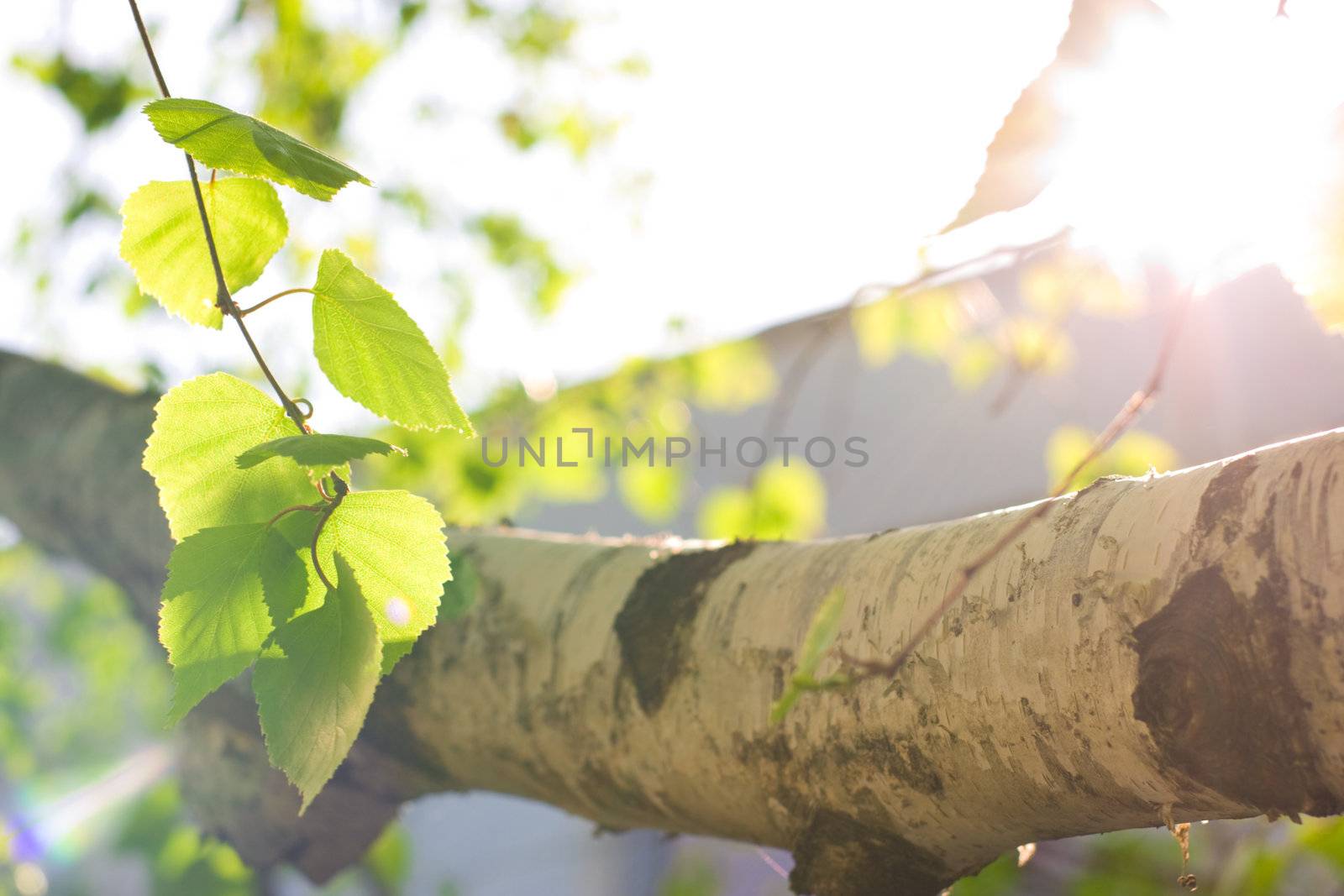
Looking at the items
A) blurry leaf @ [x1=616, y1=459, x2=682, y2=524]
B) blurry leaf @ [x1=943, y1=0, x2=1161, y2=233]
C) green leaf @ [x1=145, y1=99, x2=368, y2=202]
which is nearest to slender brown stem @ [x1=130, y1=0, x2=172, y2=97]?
green leaf @ [x1=145, y1=99, x2=368, y2=202]

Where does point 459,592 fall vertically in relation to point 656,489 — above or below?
above

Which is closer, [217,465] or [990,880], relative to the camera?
[217,465]

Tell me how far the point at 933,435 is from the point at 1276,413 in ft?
4.09

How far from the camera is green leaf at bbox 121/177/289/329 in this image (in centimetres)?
37

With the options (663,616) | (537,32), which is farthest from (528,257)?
(663,616)

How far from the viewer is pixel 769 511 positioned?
3.88 ft

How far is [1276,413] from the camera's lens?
301 centimetres

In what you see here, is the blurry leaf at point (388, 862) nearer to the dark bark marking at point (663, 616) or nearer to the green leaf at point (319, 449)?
the dark bark marking at point (663, 616)

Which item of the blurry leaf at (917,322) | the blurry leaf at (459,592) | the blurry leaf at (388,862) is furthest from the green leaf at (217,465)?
the blurry leaf at (388,862)

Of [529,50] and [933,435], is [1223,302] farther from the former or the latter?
[529,50]

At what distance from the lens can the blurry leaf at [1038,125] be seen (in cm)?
28

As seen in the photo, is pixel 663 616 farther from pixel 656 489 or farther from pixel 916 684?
pixel 656 489

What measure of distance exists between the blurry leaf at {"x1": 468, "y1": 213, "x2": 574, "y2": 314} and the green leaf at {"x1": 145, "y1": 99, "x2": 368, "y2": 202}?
87.1 inches

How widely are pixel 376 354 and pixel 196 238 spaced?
4.0 inches
